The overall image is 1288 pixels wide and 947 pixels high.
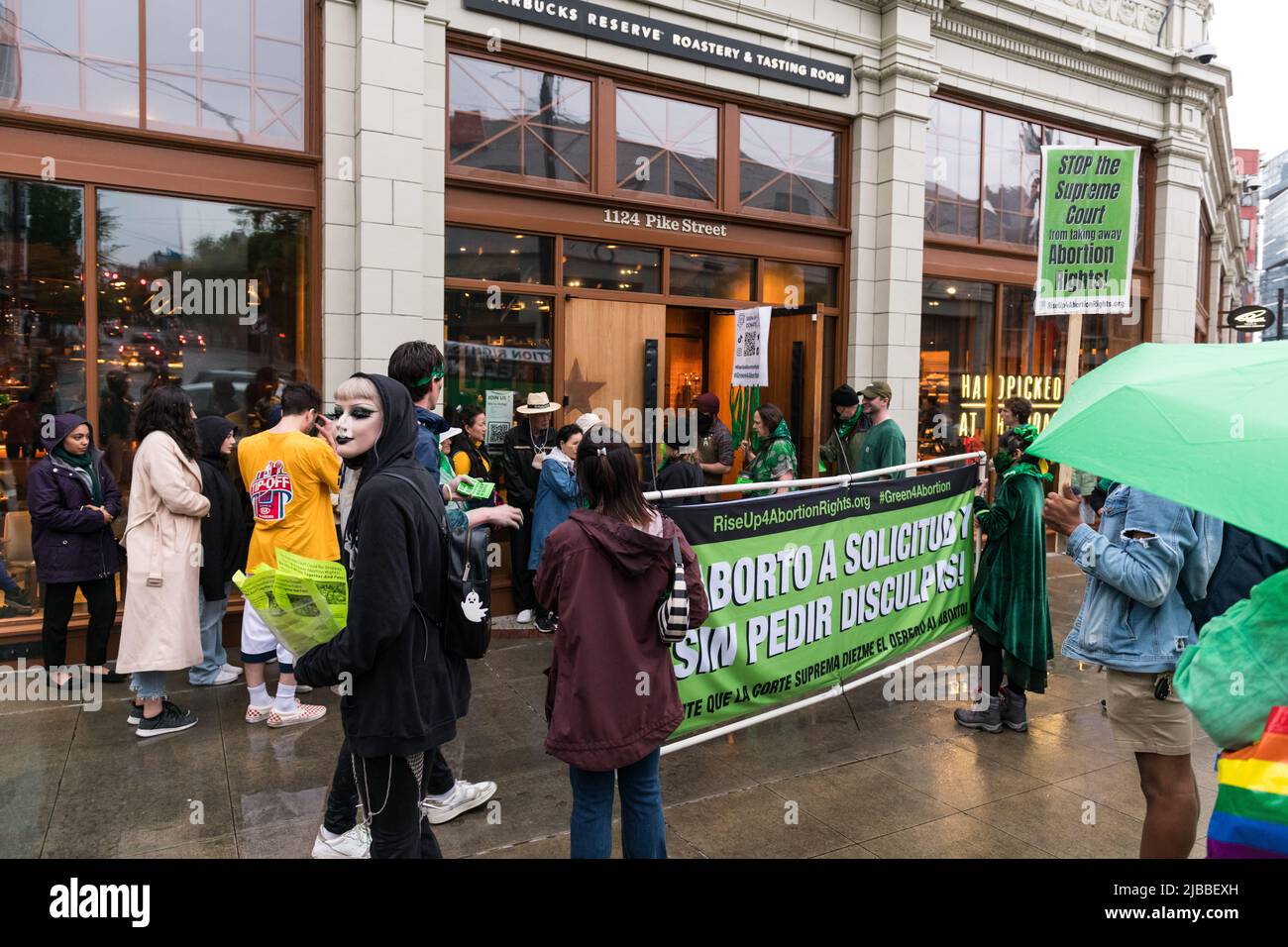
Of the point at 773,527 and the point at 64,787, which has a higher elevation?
the point at 773,527

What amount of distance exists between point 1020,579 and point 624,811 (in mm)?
3435

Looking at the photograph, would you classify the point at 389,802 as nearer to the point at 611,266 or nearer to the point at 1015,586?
the point at 1015,586

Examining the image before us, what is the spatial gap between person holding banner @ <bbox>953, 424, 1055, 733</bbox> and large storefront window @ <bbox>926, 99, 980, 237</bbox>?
6.49 m

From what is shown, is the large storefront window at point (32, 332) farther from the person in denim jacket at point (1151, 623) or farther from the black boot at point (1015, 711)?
the black boot at point (1015, 711)

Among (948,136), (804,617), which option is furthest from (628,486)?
(948,136)

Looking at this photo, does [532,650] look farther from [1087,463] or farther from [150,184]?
[1087,463]

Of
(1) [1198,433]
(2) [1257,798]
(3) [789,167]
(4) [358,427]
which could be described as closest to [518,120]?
(3) [789,167]

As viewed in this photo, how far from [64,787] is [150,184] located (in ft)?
15.8

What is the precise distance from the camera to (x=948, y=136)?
36.9 ft

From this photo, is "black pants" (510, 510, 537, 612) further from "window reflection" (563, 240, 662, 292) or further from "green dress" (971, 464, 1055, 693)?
"green dress" (971, 464, 1055, 693)

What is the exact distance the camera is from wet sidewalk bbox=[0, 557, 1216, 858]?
424 cm

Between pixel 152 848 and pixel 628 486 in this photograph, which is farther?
pixel 152 848

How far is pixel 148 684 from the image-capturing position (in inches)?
219

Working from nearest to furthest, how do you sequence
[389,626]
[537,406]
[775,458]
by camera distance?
1. [389,626]
2. [775,458]
3. [537,406]
